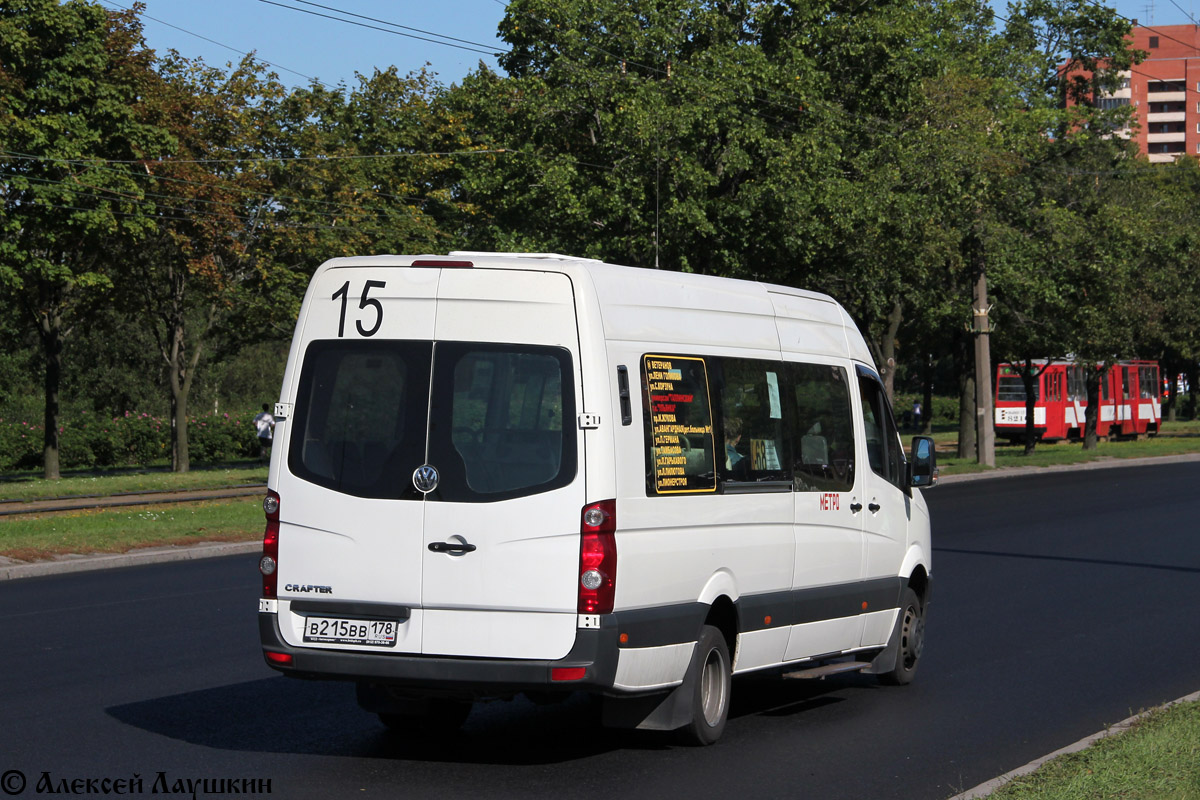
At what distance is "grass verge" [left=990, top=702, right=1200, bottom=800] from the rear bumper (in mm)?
1813

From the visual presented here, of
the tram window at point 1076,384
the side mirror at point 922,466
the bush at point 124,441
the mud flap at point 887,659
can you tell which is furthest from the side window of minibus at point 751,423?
the tram window at point 1076,384

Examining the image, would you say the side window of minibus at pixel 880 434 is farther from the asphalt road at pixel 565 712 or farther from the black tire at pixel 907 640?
the asphalt road at pixel 565 712

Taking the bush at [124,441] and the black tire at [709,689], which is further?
the bush at [124,441]

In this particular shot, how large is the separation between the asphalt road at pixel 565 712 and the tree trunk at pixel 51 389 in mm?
22931

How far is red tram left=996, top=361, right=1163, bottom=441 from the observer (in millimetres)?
58469

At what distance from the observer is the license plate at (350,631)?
22.6ft

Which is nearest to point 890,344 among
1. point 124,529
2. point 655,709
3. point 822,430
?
point 124,529

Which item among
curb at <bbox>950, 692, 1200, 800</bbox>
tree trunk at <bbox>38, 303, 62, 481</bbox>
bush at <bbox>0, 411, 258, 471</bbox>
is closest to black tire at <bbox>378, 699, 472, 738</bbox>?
curb at <bbox>950, 692, 1200, 800</bbox>

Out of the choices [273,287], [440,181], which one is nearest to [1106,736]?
[273,287]

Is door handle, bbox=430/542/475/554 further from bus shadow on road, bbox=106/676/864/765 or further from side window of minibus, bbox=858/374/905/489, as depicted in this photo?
side window of minibus, bbox=858/374/905/489

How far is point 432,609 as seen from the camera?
6840 millimetres

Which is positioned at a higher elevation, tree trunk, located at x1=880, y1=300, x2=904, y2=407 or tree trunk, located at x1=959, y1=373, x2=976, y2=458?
tree trunk, located at x1=880, y1=300, x2=904, y2=407

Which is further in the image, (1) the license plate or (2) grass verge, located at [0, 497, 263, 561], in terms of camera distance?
(2) grass verge, located at [0, 497, 263, 561]

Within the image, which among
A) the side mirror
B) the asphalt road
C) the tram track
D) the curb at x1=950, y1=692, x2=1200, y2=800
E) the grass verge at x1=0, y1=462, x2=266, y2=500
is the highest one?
the side mirror
